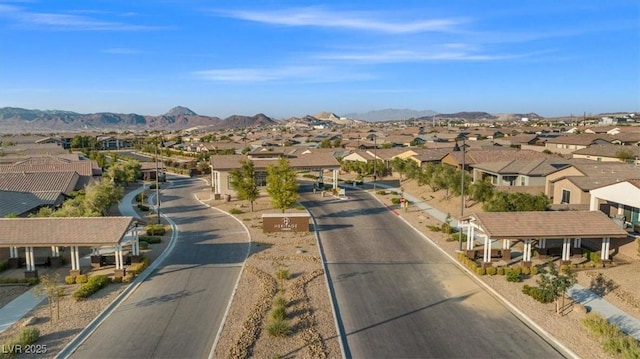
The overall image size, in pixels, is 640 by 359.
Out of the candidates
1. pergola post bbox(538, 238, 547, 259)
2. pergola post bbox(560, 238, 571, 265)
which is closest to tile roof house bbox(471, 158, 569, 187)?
pergola post bbox(538, 238, 547, 259)

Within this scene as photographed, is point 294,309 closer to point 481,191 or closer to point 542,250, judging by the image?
point 542,250

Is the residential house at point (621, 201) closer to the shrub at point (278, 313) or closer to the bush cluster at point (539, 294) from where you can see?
the bush cluster at point (539, 294)

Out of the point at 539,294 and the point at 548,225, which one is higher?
the point at 548,225

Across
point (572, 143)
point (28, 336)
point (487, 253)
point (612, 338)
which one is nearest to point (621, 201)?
point (487, 253)

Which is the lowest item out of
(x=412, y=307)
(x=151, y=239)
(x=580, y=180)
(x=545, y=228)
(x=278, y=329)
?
(x=412, y=307)

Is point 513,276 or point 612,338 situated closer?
point 612,338

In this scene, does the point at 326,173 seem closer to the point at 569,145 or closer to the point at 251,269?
the point at 569,145

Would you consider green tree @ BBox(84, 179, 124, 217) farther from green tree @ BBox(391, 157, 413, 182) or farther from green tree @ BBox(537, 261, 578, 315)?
green tree @ BBox(391, 157, 413, 182)
